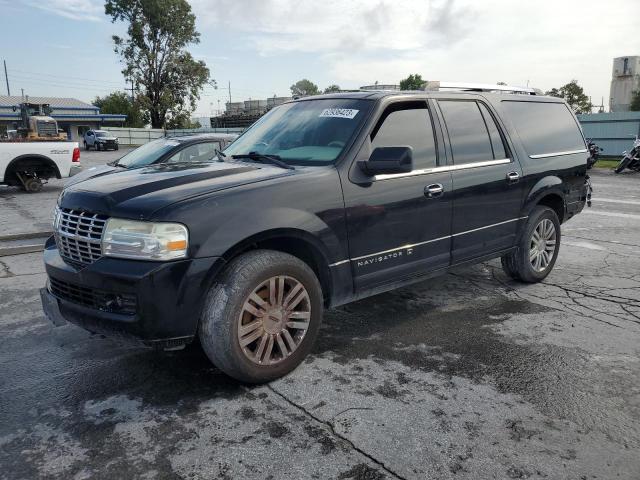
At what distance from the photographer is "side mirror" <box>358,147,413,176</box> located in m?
3.48

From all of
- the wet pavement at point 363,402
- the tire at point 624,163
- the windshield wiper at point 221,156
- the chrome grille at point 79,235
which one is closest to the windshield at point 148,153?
the wet pavement at point 363,402

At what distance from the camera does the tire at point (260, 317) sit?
304 centimetres

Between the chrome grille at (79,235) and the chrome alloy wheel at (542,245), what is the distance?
4050mm

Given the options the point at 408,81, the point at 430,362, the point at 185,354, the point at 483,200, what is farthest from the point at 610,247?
the point at 408,81

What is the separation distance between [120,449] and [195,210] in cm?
129

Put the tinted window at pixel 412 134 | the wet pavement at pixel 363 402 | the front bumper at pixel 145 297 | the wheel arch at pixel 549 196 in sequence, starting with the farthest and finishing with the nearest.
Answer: the wheel arch at pixel 549 196 → the tinted window at pixel 412 134 → the front bumper at pixel 145 297 → the wet pavement at pixel 363 402

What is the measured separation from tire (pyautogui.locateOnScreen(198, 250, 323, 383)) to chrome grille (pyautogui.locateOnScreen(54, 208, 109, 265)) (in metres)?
0.72

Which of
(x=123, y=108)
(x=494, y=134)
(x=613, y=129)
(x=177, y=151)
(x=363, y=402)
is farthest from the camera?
(x=123, y=108)

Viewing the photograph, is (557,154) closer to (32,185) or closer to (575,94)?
(32,185)

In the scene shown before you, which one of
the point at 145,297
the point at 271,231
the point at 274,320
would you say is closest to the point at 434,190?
the point at 271,231

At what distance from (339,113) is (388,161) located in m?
0.72

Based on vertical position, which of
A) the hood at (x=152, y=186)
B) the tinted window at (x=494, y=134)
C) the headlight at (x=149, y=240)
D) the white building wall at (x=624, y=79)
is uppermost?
the white building wall at (x=624, y=79)

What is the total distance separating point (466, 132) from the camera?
4.48m

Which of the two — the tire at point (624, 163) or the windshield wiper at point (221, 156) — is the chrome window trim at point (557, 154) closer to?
the windshield wiper at point (221, 156)
